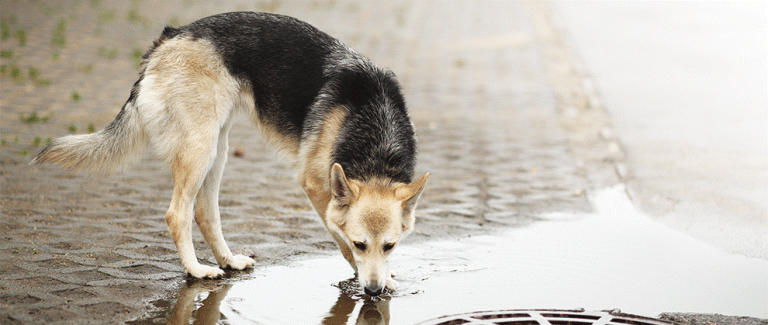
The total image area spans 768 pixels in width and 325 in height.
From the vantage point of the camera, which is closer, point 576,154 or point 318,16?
point 576,154

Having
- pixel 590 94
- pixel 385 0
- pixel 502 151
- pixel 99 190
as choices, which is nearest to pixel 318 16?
pixel 385 0

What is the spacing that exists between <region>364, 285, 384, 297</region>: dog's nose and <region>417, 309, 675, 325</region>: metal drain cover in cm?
33

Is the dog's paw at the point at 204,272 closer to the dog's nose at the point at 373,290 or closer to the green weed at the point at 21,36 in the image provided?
the dog's nose at the point at 373,290

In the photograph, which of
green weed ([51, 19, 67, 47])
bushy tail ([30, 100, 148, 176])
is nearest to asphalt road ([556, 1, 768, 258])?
bushy tail ([30, 100, 148, 176])

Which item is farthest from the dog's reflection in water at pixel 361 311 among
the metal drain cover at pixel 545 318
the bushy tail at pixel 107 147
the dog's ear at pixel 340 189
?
the bushy tail at pixel 107 147

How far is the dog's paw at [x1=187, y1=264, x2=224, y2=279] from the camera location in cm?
488

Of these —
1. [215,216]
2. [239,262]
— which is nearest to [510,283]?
[239,262]

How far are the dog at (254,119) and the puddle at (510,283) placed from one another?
27cm

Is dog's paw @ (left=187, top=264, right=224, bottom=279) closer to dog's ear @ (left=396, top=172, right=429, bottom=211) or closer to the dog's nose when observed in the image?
the dog's nose

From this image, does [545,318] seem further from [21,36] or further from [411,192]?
[21,36]

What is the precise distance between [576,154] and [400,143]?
4525 mm

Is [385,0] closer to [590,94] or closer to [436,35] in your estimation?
[436,35]

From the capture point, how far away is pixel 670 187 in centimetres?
744

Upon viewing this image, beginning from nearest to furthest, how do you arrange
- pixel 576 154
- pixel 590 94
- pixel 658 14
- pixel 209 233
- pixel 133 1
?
pixel 209 233
pixel 576 154
pixel 590 94
pixel 133 1
pixel 658 14
